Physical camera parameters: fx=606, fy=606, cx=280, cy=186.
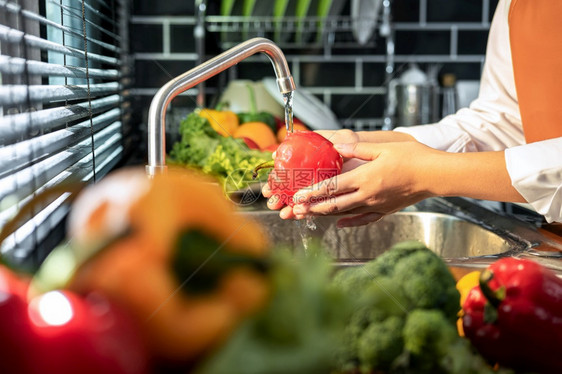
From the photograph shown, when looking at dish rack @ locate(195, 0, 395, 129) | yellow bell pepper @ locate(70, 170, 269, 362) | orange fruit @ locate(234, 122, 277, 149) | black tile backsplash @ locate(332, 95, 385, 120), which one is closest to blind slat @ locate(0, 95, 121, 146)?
yellow bell pepper @ locate(70, 170, 269, 362)

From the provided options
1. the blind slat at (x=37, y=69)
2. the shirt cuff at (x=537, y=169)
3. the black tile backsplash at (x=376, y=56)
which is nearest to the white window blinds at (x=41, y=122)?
the blind slat at (x=37, y=69)

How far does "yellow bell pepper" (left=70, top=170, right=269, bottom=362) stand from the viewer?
0.68ft

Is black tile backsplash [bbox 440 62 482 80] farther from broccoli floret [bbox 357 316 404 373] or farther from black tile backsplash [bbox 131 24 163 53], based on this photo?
broccoli floret [bbox 357 316 404 373]

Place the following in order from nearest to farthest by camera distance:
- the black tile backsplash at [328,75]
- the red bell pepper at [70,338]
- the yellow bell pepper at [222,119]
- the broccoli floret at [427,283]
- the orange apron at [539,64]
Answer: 1. the red bell pepper at [70,338]
2. the broccoli floret at [427,283]
3. the orange apron at [539,64]
4. the yellow bell pepper at [222,119]
5. the black tile backsplash at [328,75]

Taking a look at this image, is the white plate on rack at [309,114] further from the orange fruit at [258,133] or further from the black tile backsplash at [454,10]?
the black tile backsplash at [454,10]

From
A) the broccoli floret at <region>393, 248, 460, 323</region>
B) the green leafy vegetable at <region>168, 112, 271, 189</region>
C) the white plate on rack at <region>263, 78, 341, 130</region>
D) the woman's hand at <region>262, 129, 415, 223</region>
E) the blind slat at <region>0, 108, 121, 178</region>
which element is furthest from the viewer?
the white plate on rack at <region>263, 78, 341, 130</region>

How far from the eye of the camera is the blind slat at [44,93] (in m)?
0.46

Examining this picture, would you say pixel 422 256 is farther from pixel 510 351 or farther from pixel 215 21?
pixel 215 21

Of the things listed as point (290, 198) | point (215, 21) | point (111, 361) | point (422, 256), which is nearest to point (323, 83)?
point (215, 21)

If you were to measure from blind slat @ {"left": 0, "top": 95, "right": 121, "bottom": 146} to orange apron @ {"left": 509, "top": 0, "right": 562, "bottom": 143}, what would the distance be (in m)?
0.84

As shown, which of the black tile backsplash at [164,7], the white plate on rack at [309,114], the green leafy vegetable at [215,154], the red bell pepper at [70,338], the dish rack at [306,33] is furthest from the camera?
the black tile backsplash at [164,7]

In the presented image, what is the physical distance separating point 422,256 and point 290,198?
60 cm

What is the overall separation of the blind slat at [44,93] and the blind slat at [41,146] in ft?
0.12

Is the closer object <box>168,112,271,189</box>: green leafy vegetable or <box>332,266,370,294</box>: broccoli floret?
<box>332,266,370,294</box>: broccoli floret
